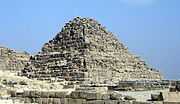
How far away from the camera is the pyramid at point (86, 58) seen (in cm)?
6794

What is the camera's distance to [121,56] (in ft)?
258

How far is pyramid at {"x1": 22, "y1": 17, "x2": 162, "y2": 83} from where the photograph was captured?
223ft

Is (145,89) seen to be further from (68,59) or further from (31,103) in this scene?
(68,59)

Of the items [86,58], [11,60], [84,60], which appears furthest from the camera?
[11,60]

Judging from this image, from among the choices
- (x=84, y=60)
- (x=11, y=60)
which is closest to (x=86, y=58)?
(x=84, y=60)

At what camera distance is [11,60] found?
95688 millimetres

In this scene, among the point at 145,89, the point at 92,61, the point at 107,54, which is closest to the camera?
the point at 145,89

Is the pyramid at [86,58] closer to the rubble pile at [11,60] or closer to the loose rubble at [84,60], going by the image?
the loose rubble at [84,60]

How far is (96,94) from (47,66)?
199 ft

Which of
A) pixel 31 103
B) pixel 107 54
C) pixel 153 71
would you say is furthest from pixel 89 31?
pixel 31 103

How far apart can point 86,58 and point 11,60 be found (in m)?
29.5

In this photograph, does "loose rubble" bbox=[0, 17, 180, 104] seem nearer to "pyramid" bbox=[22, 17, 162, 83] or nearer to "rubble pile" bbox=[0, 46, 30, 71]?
"pyramid" bbox=[22, 17, 162, 83]

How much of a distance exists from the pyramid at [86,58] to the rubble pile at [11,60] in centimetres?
1527

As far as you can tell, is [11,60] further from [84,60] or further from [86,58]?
[84,60]
